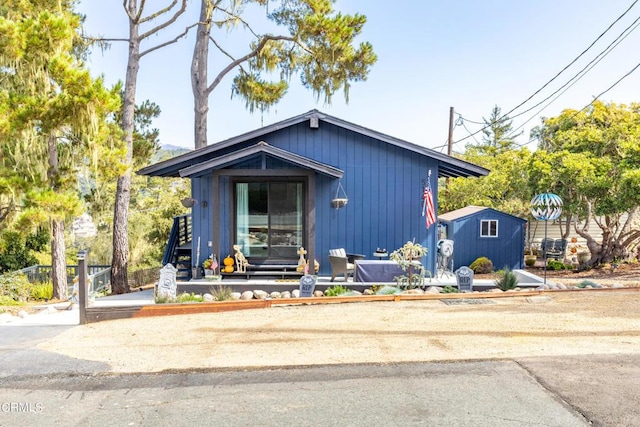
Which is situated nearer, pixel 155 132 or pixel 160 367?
pixel 160 367

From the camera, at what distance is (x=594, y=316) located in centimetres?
699

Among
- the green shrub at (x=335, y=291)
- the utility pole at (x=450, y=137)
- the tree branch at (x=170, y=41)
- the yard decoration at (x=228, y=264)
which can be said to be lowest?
the green shrub at (x=335, y=291)

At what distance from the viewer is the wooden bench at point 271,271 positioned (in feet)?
35.5

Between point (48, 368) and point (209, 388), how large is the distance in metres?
2.07

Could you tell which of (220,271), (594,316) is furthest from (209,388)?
(220,271)

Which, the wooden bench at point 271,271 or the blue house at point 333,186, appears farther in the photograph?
the blue house at point 333,186

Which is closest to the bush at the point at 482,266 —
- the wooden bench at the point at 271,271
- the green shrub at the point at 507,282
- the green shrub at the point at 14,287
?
the green shrub at the point at 507,282

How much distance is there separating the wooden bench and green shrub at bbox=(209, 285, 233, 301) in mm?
729

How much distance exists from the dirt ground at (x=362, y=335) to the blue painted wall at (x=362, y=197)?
3.01m

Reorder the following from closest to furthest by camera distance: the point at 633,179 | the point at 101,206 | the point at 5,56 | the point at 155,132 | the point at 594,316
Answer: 1. the point at 594,316
2. the point at 5,56
3. the point at 633,179
4. the point at 101,206
5. the point at 155,132

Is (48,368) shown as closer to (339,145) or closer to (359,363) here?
(359,363)

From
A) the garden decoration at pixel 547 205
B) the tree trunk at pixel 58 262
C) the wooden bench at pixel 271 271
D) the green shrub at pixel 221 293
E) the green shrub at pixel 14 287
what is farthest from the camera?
the garden decoration at pixel 547 205

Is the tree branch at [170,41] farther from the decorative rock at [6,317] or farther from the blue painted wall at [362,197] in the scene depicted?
the decorative rock at [6,317]

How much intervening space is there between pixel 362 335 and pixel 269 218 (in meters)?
5.90
